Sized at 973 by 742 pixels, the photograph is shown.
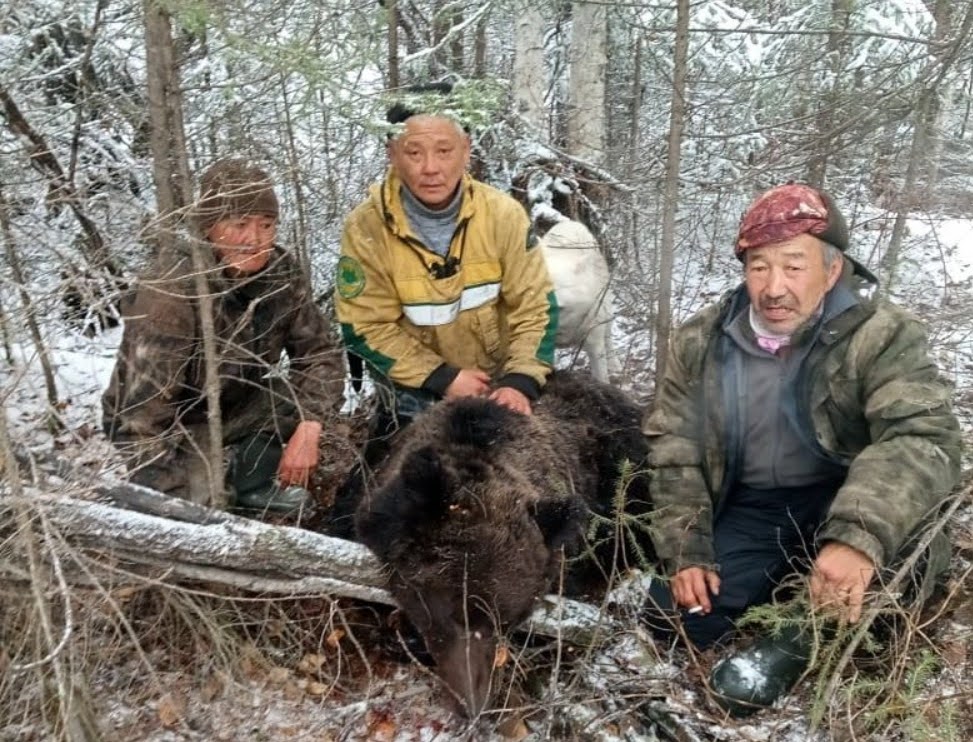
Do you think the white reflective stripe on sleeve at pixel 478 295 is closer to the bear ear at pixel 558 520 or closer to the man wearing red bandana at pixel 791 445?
the man wearing red bandana at pixel 791 445

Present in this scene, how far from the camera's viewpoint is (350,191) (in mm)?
6203

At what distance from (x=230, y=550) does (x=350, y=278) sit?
1.85m

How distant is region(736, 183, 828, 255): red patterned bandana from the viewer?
10.2 feet

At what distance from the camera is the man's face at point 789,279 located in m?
3.14

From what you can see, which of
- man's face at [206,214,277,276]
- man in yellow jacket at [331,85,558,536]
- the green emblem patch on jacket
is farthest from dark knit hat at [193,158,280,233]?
man in yellow jacket at [331,85,558,536]

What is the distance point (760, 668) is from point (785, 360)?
4.15ft

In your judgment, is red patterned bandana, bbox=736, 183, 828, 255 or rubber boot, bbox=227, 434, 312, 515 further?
rubber boot, bbox=227, 434, 312, 515

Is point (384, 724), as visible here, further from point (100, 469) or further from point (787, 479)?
point (787, 479)

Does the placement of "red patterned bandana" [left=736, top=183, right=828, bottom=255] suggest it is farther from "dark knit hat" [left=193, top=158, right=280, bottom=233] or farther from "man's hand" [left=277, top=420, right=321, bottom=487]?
"man's hand" [left=277, top=420, right=321, bottom=487]

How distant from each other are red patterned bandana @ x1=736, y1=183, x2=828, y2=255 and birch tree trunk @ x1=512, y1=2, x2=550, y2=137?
489 centimetres

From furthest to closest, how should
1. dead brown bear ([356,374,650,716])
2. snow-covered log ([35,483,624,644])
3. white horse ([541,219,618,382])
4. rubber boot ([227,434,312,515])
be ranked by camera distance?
white horse ([541,219,618,382]), rubber boot ([227,434,312,515]), dead brown bear ([356,374,650,716]), snow-covered log ([35,483,624,644])

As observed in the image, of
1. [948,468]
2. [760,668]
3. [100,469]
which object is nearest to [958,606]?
[948,468]

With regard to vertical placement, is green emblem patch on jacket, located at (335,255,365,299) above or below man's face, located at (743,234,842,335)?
below

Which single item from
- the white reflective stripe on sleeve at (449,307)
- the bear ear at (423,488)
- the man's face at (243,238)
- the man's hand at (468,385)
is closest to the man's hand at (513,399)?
the man's hand at (468,385)
